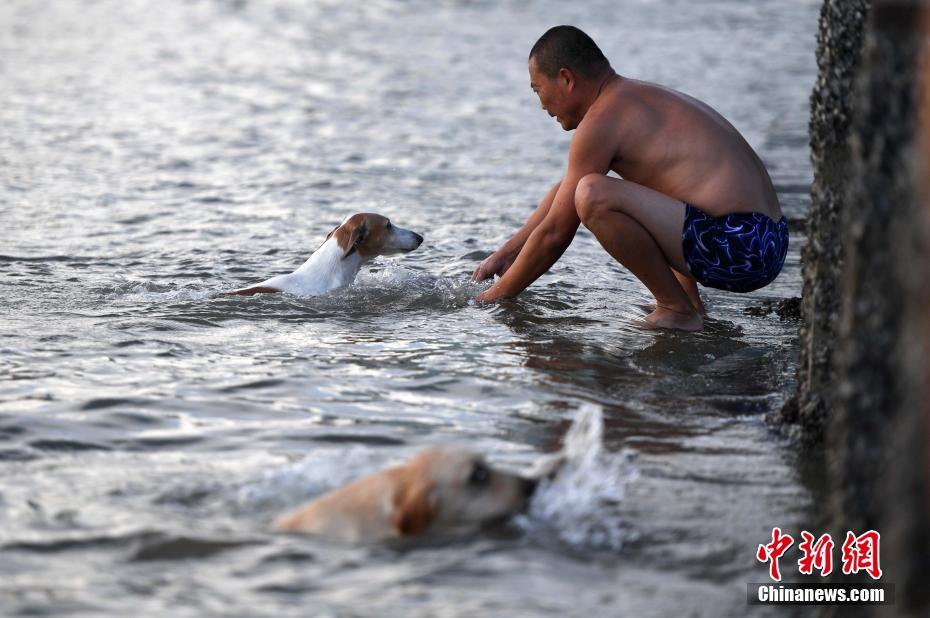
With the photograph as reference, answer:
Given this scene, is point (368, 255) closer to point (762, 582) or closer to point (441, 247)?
point (441, 247)

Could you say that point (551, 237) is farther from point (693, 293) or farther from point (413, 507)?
point (413, 507)

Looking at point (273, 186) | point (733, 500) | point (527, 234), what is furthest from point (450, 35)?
point (733, 500)

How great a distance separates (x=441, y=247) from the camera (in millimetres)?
9508

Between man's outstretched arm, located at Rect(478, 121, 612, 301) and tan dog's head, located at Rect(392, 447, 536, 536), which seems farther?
man's outstretched arm, located at Rect(478, 121, 612, 301)

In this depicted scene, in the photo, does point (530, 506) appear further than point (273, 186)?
No

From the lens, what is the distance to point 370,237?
8102 mm

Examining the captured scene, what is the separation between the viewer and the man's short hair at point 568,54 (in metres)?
6.59

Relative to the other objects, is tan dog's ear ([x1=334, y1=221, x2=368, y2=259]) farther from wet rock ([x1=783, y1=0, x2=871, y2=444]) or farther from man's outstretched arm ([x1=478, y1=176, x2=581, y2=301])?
wet rock ([x1=783, y1=0, x2=871, y2=444])

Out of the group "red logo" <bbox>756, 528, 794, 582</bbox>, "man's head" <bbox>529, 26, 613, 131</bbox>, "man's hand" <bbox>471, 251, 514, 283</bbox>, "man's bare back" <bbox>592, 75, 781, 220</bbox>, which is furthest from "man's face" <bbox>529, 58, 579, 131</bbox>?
"red logo" <bbox>756, 528, 794, 582</bbox>

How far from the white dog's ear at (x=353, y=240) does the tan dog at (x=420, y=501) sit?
402cm

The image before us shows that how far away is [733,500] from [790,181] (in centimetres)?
805

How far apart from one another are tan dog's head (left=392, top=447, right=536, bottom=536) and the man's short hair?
10.5 ft

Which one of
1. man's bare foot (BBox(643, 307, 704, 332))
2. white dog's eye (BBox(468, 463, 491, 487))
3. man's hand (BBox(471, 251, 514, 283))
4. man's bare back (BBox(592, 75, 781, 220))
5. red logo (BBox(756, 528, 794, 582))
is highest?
man's bare back (BBox(592, 75, 781, 220))

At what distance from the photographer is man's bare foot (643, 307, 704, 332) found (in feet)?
22.7
